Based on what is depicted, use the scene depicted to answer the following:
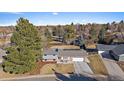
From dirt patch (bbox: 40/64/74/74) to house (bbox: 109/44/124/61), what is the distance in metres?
0.56

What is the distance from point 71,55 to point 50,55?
31 cm

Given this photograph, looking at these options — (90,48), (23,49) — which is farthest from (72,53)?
(23,49)

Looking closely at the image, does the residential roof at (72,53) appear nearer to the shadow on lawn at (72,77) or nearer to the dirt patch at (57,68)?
the dirt patch at (57,68)

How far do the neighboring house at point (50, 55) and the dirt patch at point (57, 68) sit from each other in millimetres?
79

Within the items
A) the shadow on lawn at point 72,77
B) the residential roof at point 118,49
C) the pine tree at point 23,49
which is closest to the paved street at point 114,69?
the residential roof at point 118,49

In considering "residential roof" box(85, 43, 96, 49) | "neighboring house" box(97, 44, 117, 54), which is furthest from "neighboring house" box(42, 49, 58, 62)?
"neighboring house" box(97, 44, 117, 54)

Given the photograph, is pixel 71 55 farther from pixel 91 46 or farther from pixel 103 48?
pixel 103 48

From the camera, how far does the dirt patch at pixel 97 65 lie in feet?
9.89

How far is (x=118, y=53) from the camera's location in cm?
289

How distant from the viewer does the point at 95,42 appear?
3.08 metres

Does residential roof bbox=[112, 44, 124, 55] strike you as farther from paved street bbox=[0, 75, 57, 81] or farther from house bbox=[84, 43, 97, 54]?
paved street bbox=[0, 75, 57, 81]
